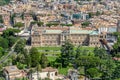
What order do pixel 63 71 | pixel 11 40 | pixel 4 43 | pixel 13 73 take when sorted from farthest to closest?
pixel 11 40, pixel 4 43, pixel 63 71, pixel 13 73

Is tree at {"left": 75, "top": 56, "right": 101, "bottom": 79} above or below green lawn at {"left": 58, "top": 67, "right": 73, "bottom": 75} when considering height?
above

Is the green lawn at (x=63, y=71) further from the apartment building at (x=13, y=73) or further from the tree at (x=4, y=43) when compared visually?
the tree at (x=4, y=43)

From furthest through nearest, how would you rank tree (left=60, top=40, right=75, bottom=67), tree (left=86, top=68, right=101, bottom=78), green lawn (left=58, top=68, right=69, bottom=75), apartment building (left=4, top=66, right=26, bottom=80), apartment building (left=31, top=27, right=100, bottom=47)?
apartment building (left=31, top=27, right=100, bottom=47) < tree (left=60, top=40, right=75, bottom=67) < green lawn (left=58, top=68, right=69, bottom=75) < tree (left=86, top=68, right=101, bottom=78) < apartment building (left=4, top=66, right=26, bottom=80)

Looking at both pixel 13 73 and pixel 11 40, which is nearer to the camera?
pixel 13 73

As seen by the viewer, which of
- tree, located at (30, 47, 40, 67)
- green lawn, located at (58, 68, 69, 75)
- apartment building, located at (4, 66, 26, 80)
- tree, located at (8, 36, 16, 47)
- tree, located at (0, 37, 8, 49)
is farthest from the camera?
tree, located at (8, 36, 16, 47)

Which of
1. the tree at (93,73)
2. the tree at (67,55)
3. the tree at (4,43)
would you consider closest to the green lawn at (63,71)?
the tree at (67,55)

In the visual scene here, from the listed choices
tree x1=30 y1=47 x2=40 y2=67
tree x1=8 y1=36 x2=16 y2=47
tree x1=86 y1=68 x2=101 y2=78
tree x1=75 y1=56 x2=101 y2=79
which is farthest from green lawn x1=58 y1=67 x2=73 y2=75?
tree x1=8 y1=36 x2=16 y2=47

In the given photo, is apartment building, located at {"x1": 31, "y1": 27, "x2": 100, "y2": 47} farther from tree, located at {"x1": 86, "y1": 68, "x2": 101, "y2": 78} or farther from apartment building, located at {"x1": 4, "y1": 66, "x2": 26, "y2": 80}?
apartment building, located at {"x1": 4, "y1": 66, "x2": 26, "y2": 80}

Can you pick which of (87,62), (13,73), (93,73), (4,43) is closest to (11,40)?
(4,43)

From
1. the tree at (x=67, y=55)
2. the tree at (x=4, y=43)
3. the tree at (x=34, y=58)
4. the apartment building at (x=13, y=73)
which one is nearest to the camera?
the apartment building at (x=13, y=73)

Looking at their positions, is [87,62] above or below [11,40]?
above

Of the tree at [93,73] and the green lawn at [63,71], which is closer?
the tree at [93,73]

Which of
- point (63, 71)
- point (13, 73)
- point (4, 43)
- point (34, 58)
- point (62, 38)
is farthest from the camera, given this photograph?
point (62, 38)

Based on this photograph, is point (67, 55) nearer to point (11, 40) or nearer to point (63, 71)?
point (63, 71)
